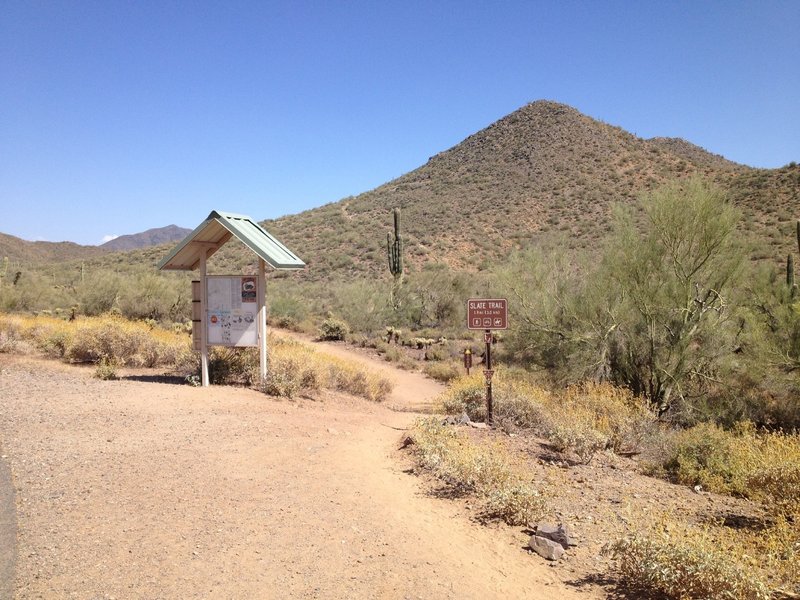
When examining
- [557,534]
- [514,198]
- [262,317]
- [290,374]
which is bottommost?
[557,534]

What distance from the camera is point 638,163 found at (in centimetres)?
5200

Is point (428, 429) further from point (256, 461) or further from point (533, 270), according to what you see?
point (533, 270)

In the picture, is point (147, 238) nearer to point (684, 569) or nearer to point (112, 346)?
point (112, 346)

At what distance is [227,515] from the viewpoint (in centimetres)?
530

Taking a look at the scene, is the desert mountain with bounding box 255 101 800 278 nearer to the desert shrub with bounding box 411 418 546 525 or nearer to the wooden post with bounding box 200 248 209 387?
the wooden post with bounding box 200 248 209 387

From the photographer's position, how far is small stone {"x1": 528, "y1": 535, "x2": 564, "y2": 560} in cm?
493

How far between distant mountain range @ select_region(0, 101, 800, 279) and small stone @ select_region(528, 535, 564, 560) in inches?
1298

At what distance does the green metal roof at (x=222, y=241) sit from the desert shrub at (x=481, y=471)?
4132 mm

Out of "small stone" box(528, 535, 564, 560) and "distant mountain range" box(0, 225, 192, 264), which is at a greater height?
"distant mountain range" box(0, 225, 192, 264)

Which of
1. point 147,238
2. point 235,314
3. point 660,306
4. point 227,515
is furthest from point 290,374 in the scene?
point 147,238

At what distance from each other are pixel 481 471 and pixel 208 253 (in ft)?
24.6

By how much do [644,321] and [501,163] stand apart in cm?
5039

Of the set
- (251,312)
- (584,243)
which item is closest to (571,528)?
(251,312)

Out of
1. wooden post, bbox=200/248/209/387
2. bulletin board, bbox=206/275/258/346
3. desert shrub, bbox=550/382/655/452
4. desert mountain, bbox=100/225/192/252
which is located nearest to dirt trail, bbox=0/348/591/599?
wooden post, bbox=200/248/209/387
